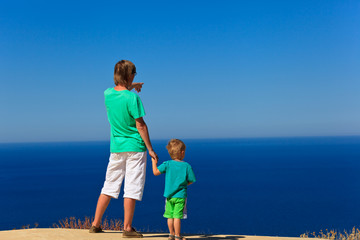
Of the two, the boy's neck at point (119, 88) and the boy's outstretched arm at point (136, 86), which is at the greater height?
the boy's outstretched arm at point (136, 86)

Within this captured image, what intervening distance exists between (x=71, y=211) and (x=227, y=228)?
32.9 metres

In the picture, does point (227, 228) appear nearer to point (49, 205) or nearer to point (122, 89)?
point (49, 205)

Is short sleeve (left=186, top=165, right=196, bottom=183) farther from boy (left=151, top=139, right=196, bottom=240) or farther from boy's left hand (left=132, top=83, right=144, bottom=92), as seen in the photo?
boy's left hand (left=132, top=83, right=144, bottom=92)

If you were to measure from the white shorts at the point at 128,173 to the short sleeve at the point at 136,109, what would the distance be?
51 cm

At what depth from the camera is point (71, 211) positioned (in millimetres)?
76375

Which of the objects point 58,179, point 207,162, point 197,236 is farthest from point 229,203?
point 197,236

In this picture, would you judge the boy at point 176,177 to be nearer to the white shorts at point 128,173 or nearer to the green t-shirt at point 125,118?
the white shorts at point 128,173

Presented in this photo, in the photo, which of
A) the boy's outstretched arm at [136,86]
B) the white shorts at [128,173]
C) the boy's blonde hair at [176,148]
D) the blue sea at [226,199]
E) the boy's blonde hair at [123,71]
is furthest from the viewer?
the blue sea at [226,199]

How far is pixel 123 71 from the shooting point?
486cm

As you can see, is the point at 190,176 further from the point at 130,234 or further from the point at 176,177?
the point at 130,234

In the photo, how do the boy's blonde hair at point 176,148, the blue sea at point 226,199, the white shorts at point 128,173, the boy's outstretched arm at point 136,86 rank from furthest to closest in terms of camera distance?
1. the blue sea at point 226,199
2. the boy's outstretched arm at point 136,86
3. the white shorts at point 128,173
4. the boy's blonde hair at point 176,148

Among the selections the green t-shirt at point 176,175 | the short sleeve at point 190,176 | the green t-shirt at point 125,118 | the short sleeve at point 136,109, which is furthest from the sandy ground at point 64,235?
the short sleeve at point 136,109

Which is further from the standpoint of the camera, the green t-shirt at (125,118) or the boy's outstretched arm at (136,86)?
the boy's outstretched arm at (136,86)

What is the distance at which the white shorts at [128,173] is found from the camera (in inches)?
186
